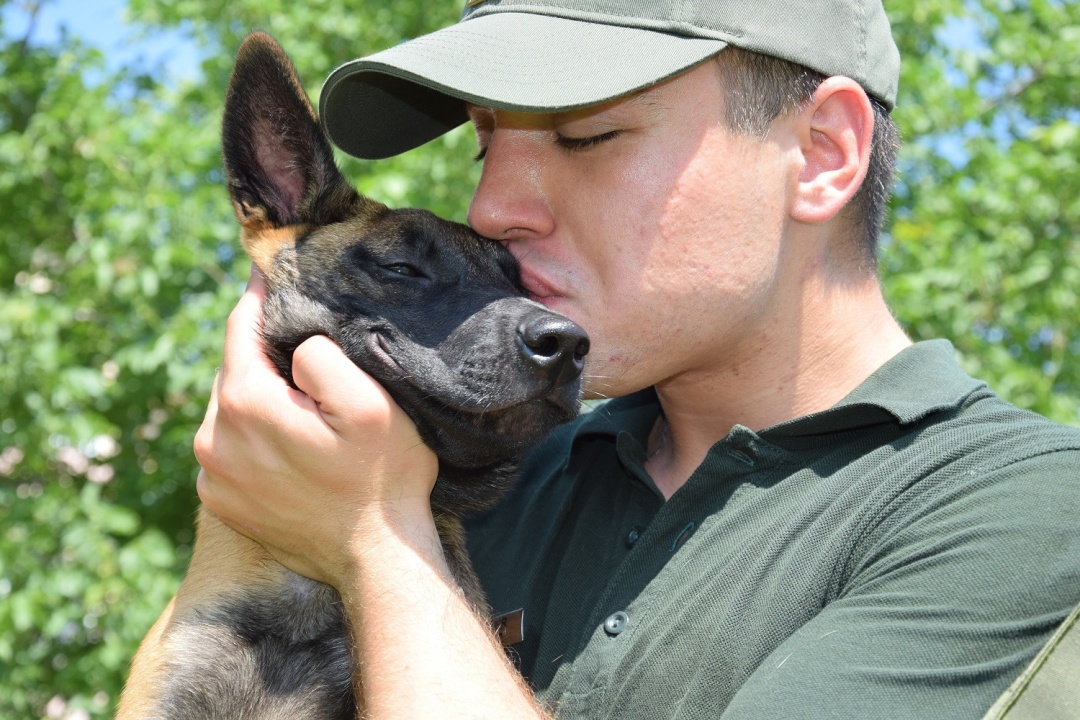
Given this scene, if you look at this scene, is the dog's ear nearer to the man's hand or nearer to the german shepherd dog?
the german shepherd dog

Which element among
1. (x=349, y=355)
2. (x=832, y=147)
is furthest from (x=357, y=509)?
(x=832, y=147)

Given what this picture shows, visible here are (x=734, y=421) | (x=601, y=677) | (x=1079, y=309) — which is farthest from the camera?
(x=1079, y=309)

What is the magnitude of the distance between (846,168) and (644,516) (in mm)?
961

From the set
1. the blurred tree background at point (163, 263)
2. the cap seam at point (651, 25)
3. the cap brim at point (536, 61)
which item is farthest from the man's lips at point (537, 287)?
the blurred tree background at point (163, 263)

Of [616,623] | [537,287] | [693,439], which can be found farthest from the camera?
[693,439]

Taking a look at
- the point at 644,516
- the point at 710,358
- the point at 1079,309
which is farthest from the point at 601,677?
the point at 1079,309

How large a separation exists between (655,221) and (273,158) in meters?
1.28

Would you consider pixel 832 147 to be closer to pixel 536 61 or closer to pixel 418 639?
pixel 536 61

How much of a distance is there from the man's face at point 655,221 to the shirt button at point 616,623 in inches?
23.2

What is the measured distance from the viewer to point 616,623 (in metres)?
2.21

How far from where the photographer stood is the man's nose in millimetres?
2568

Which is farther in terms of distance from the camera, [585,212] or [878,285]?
[878,285]

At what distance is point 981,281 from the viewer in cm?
545

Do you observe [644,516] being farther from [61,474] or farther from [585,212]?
[61,474]
